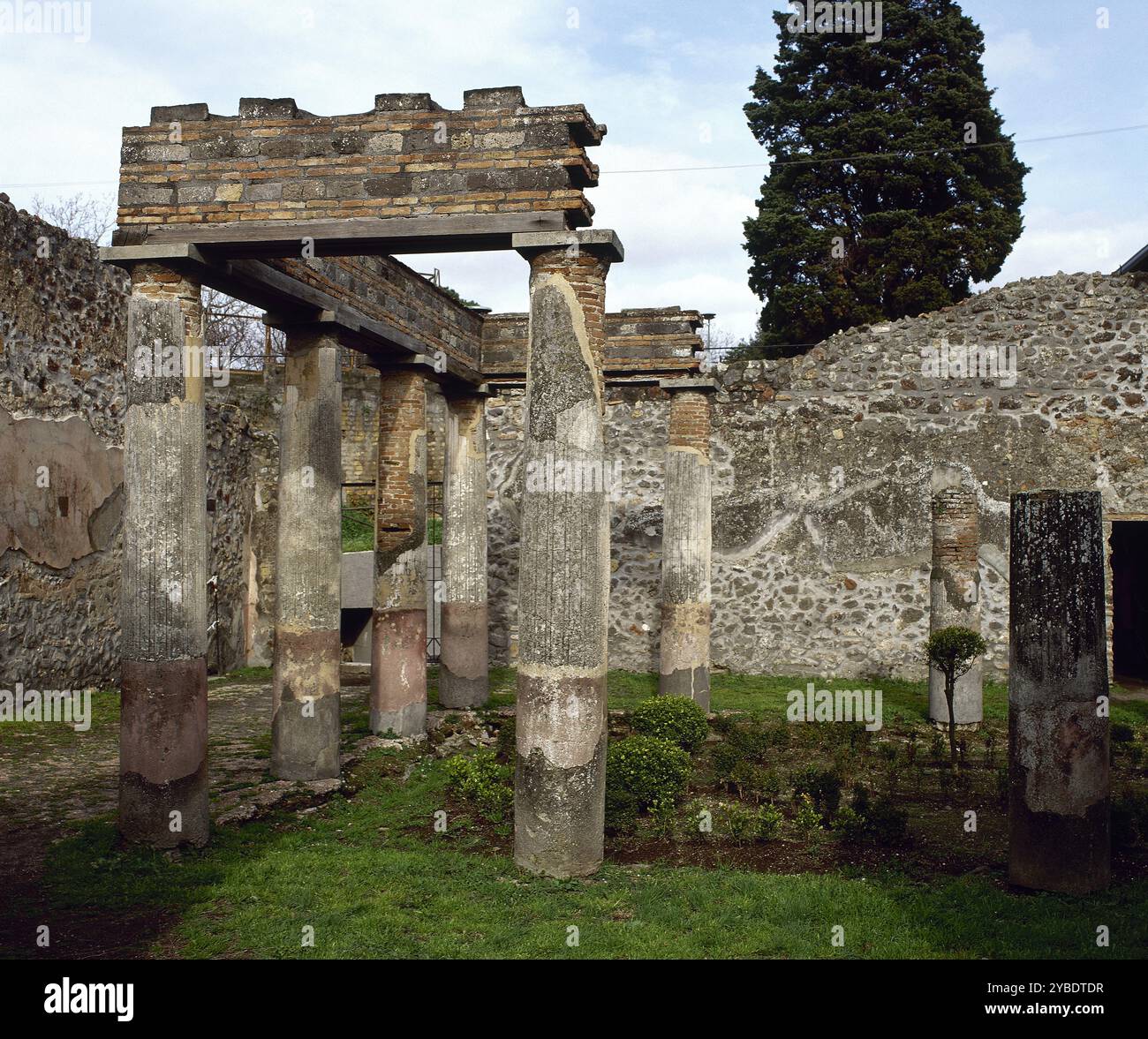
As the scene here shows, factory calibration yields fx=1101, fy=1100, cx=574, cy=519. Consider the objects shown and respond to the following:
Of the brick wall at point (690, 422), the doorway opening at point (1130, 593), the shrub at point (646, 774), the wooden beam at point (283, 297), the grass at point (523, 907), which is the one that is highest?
the wooden beam at point (283, 297)

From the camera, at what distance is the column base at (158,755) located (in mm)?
6941

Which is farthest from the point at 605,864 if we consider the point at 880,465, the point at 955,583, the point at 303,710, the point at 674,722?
the point at 880,465

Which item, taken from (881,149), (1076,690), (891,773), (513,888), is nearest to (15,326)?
(513,888)

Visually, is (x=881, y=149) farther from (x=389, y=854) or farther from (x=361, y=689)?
(x=389, y=854)

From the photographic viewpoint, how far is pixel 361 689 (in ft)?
47.7

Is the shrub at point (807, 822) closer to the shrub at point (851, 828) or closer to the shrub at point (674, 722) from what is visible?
the shrub at point (851, 828)

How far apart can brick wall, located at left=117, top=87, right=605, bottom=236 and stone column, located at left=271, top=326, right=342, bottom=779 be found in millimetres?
1957

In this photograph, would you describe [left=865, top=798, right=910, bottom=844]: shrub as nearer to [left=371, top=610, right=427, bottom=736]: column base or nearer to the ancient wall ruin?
[left=371, top=610, right=427, bottom=736]: column base

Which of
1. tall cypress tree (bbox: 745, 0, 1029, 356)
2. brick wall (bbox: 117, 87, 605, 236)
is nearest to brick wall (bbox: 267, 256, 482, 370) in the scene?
brick wall (bbox: 117, 87, 605, 236)

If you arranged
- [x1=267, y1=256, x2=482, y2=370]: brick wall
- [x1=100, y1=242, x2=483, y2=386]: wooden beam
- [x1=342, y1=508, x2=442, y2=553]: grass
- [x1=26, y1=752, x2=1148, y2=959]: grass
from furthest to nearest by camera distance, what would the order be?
[x1=342, y1=508, x2=442, y2=553]: grass → [x1=267, y1=256, x2=482, y2=370]: brick wall → [x1=100, y1=242, x2=483, y2=386]: wooden beam → [x1=26, y1=752, x2=1148, y2=959]: grass

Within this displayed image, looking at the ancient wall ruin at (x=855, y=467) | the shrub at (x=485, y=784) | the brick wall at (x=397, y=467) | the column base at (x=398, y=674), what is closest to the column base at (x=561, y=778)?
the shrub at (x=485, y=784)

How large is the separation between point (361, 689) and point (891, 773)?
7.36m

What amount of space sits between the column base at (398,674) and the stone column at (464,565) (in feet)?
6.36

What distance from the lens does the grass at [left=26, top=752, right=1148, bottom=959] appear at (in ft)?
18.1
